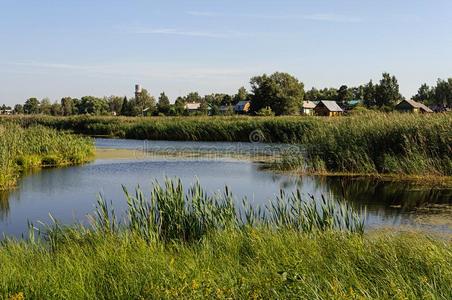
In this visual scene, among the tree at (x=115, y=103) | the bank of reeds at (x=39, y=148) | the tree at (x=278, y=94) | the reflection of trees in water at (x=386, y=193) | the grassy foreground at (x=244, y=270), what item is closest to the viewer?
the grassy foreground at (x=244, y=270)

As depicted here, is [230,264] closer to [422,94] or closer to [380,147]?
[380,147]

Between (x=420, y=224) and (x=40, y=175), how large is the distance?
13935mm

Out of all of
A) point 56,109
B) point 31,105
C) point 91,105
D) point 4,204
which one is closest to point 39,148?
point 4,204

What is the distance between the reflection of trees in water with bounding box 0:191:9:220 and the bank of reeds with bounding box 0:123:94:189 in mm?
2509

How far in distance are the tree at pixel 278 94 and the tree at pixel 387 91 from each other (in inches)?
447

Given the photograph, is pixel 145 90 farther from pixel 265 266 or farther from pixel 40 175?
pixel 265 266

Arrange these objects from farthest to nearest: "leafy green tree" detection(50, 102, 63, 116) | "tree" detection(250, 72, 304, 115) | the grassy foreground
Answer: "leafy green tree" detection(50, 102, 63, 116), "tree" detection(250, 72, 304, 115), the grassy foreground

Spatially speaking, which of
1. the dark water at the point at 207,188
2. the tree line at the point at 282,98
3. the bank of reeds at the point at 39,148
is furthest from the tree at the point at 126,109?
the dark water at the point at 207,188

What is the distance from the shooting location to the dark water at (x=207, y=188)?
12.0 metres

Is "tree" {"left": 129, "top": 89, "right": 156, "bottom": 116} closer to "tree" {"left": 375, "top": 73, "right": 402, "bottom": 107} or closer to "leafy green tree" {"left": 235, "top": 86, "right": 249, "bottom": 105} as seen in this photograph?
"leafy green tree" {"left": 235, "top": 86, "right": 249, "bottom": 105}

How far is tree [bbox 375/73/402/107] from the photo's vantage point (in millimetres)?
74938

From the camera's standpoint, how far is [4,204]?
1383 cm

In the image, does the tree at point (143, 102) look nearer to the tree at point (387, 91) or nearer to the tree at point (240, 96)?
the tree at point (240, 96)

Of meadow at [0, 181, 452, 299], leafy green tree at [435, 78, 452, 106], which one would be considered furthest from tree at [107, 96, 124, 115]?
meadow at [0, 181, 452, 299]
